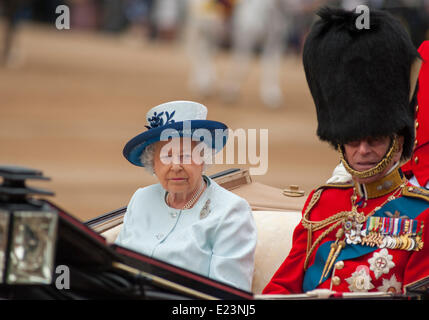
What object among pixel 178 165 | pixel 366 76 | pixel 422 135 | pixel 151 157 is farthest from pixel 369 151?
pixel 151 157

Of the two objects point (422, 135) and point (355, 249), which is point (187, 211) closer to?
point (355, 249)

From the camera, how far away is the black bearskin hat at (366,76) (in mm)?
2627

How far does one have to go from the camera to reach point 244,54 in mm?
12445

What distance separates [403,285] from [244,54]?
394 inches

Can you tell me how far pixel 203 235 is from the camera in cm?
286

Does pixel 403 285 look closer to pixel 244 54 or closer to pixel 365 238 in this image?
pixel 365 238

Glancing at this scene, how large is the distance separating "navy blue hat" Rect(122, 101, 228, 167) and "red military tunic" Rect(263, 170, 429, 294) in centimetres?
37

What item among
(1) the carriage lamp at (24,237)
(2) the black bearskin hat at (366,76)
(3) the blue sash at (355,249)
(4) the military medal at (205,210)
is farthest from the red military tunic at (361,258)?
(1) the carriage lamp at (24,237)

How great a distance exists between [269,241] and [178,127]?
2.20 feet

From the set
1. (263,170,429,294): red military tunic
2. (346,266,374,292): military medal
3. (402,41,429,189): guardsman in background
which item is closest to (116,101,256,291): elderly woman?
(263,170,429,294): red military tunic

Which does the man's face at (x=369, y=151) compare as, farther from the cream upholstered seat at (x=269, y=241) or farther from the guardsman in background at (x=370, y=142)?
the cream upholstered seat at (x=269, y=241)

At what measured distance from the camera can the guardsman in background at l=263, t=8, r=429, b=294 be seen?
8.59ft

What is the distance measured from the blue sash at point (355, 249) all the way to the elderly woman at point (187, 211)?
7.7 inches

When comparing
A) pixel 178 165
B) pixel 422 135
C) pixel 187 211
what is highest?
pixel 422 135
